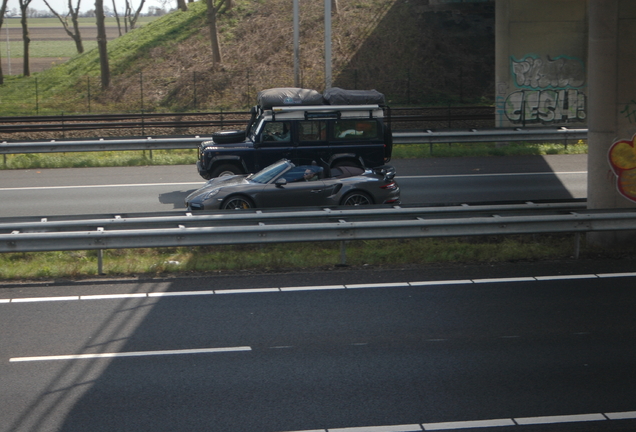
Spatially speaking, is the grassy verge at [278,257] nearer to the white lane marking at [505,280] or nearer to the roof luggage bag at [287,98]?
the white lane marking at [505,280]

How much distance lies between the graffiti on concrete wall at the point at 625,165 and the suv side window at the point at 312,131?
6206mm

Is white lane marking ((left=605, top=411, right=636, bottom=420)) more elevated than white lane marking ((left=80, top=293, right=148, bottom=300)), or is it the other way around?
white lane marking ((left=80, top=293, right=148, bottom=300))

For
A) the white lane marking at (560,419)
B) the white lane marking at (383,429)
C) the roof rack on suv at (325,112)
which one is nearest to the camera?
the white lane marking at (383,429)

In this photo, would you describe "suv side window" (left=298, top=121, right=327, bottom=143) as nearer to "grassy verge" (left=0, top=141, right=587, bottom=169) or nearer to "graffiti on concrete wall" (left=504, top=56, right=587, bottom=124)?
"grassy verge" (left=0, top=141, right=587, bottom=169)

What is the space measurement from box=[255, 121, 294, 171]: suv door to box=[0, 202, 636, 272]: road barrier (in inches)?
168

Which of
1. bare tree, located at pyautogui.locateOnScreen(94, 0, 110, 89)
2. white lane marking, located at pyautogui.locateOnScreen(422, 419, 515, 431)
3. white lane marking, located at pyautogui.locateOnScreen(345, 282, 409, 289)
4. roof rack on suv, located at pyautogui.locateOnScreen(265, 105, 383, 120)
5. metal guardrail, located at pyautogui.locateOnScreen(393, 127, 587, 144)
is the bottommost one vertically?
white lane marking, located at pyautogui.locateOnScreen(422, 419, 515, 431)

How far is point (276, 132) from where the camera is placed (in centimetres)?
1531

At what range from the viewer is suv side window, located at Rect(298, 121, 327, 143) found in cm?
1530

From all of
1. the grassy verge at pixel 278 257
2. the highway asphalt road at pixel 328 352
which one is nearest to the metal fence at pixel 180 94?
the grassy verge at pixel 278 257

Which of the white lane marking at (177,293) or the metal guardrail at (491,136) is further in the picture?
the metal guardrail at (491,136)

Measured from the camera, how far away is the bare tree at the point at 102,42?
109ft

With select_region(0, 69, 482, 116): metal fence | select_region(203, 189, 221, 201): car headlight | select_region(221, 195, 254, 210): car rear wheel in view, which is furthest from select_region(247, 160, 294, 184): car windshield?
Result: select_region(0, 69, 482, 116): metal fence

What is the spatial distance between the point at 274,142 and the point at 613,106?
708cm

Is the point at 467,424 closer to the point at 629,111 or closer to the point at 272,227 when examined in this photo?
the point at 272,227
